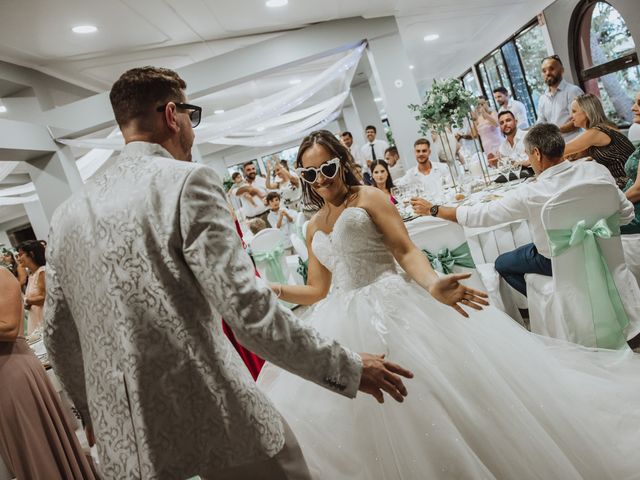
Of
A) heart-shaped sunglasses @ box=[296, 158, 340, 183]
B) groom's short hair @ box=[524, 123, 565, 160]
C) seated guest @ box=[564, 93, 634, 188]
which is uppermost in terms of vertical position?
heart-shaped sunglasses @ box=[296, 158, 340, 183]

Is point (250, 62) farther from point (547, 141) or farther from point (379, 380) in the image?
point (379, 380)

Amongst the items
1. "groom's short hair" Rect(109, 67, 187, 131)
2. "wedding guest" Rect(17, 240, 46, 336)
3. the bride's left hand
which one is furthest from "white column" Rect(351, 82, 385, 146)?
"groom's short hair" Rect(109, 67, 187, 131)

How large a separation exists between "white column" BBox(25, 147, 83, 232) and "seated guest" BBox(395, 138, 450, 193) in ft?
14.2

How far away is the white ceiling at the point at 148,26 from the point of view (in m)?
4.42

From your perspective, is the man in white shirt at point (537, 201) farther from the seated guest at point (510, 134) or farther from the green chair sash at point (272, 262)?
the seated guest at point (510, 134)

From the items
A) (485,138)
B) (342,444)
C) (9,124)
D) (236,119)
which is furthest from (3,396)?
(485,138)

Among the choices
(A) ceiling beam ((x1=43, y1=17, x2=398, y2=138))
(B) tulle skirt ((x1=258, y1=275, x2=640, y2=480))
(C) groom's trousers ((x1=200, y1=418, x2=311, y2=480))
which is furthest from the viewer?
(A) ceiling beam ((x1=43, y1=17, x2=398, y2=138))

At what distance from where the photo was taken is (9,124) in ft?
16.9

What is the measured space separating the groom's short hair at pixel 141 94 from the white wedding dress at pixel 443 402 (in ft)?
2.92

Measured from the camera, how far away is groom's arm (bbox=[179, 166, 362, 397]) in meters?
0.92

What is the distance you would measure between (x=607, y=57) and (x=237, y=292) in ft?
29.5

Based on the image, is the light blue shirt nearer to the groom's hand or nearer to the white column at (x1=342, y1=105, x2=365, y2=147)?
the groom's hand

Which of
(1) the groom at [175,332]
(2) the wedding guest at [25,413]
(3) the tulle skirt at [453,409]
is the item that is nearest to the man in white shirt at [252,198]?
(2) the wedding guest at [25,413]

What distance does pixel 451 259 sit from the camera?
2.59m
